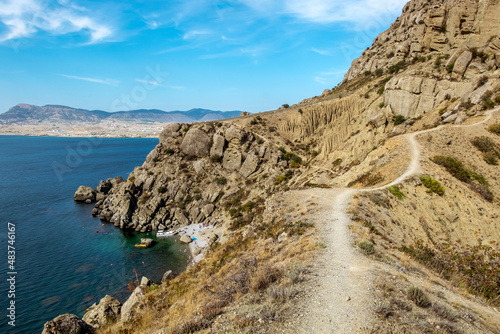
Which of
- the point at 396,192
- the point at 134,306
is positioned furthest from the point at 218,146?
the point at 134,306

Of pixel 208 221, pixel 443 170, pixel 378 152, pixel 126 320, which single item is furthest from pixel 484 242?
pixel 208 221

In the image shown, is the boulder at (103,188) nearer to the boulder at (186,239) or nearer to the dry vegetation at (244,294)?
the boulder at (186,239)

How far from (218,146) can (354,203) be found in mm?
40964

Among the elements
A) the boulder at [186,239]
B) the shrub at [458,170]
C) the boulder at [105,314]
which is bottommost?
the boulder at [186,239]

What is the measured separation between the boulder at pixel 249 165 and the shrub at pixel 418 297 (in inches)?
1741

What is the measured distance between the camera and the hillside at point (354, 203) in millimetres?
8312

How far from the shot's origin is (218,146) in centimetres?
5581

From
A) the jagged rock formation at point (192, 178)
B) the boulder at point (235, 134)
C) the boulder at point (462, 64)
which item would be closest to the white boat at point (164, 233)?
the jagged rock formation at point (192, 178)

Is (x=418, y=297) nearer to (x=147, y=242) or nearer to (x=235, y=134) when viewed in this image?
(x=147, y=242)

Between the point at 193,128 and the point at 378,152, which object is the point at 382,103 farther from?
the point at 193,128

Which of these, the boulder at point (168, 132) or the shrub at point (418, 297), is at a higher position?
the boulder at point (168, 132)

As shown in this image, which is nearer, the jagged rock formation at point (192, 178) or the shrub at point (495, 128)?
the shrub at point (495, 128)

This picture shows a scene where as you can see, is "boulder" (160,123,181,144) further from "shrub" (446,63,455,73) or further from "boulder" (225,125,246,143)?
"shrub" (446,63,455,73)

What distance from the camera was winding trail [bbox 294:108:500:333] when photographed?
282 inches
